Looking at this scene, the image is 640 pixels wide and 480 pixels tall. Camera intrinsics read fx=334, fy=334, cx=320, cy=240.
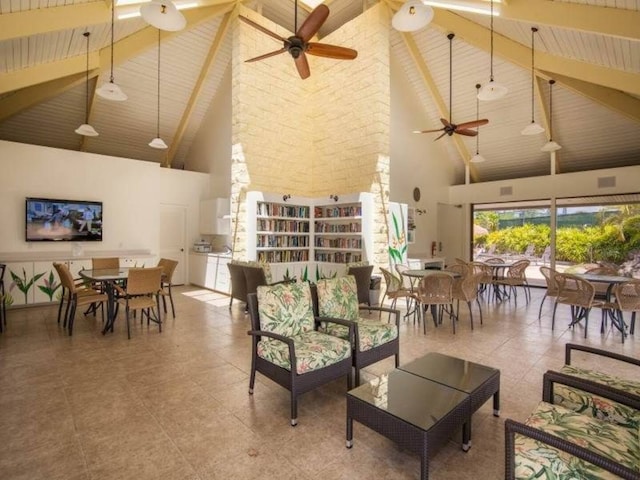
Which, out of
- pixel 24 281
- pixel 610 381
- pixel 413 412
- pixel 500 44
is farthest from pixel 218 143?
pixel 610 381

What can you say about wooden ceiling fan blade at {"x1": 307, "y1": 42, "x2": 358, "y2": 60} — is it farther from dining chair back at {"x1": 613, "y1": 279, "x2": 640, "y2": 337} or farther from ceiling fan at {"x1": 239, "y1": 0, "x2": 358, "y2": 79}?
dining chair back at {"x1": 613, "y1": 279, "x2": 640, "y2": 337}

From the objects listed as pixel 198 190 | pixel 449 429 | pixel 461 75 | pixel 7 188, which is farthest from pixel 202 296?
pixel 461 75

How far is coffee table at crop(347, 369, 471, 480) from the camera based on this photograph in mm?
1789

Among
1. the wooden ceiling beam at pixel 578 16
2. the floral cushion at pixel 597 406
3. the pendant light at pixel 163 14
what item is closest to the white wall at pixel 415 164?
the wooden ceiling beam at pixel 578 16

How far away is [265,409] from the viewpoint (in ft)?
8.71

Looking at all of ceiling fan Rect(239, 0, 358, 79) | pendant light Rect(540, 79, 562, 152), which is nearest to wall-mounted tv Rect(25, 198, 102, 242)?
ceiling fan Rect(239, 0, 358, 79)

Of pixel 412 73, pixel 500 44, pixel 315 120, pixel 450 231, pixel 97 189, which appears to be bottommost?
pixel 450 231

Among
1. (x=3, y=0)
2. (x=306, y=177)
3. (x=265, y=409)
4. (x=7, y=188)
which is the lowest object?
(x=265, y=409)

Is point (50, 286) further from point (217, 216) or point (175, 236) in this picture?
point (217, 216)

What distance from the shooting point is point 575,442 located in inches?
60.2

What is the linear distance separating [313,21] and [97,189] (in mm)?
6114

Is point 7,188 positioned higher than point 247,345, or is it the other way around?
point 7,188

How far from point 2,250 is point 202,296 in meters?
3.68

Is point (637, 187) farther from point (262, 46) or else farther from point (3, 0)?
point (3, 0)
